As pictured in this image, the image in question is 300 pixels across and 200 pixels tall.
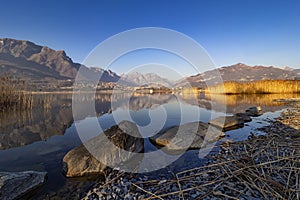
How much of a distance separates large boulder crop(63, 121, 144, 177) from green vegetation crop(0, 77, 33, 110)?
13908 mm

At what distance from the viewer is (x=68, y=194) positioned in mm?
3201

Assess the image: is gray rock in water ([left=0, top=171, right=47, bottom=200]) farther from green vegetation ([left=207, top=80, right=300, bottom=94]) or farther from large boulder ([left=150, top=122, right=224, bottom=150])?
green vegetation ([left=207, top=80, right=300, bottom=94])

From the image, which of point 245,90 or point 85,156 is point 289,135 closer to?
point 85,156

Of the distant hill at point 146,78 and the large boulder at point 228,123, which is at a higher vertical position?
the distant hill at point 146,78

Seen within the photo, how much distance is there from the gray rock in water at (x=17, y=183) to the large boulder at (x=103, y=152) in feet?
2.14

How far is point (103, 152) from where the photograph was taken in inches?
175

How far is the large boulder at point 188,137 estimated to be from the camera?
5.79 metres

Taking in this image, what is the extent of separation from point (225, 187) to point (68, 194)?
3014 millimetres

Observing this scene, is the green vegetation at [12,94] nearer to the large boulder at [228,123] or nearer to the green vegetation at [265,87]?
the large boulder at [228,123]

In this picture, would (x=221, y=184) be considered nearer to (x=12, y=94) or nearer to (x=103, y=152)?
(x=103, y=152)

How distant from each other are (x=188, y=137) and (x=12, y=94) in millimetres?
16538

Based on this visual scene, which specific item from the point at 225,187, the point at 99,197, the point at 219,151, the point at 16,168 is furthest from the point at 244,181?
the point at 16,168

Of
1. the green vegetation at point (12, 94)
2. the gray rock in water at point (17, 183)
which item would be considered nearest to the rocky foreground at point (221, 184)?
the gray rock in water at point (17, 183)

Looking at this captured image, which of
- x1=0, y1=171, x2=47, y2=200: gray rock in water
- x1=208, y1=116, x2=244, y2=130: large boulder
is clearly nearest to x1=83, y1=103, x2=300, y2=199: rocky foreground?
x1=0, y1=171, x2=47, y2=200: gray rock in water
